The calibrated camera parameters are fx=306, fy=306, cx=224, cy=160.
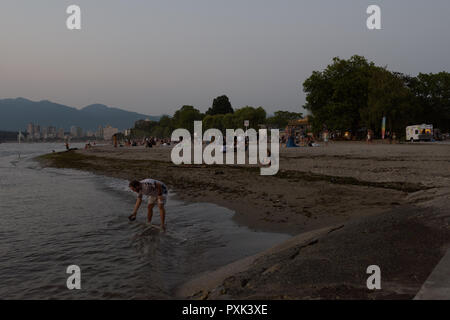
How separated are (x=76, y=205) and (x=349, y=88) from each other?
53992mm

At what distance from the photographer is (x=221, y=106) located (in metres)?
124

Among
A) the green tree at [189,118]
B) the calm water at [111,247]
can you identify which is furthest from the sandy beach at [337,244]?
the green tree at [189,118]

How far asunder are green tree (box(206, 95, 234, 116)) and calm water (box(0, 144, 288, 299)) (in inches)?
4465

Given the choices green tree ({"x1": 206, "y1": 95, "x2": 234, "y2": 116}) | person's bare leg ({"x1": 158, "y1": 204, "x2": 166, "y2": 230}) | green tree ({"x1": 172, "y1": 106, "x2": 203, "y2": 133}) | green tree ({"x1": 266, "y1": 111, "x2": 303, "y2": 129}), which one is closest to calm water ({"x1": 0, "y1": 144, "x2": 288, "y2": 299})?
person's bare leg ({"x1": 158, "y1": 204, "x2": 166, "y2": 230})

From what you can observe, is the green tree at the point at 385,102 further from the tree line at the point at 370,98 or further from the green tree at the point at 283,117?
the green tree at the point at 283,117

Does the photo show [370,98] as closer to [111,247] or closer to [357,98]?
[357,98]

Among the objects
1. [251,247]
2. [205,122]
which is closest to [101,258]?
[251,247]

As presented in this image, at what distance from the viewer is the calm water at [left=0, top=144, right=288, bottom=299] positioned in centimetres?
552

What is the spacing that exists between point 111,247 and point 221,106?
119290 mm

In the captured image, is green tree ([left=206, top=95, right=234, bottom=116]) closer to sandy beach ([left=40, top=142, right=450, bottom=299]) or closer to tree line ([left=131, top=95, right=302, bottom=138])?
tree line ([left=131, top=95, right=302, bottom=138])

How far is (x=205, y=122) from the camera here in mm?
115750

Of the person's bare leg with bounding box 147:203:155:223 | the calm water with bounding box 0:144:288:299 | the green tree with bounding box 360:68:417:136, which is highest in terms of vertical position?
the green tree with bounding box 360:68:417:136

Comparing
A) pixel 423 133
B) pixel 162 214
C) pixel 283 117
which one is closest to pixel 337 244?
pixel 162 214
